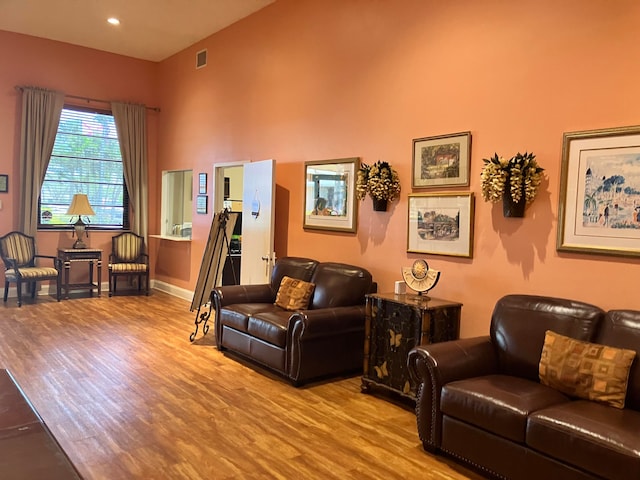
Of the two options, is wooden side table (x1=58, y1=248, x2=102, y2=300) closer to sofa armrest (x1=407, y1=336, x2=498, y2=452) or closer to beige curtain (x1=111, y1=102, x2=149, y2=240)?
beige curtain (x1=111, y1=102, x2=149, y2=240)

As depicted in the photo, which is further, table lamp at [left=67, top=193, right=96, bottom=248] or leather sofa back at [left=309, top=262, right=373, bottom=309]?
table lamp at [left=67, top=193, right=96, bottom=248]

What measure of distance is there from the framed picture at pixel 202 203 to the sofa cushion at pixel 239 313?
2647 millimetres

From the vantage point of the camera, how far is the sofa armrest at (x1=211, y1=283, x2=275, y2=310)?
202 inches

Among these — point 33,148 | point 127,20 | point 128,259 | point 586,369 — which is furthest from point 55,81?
point 586,369

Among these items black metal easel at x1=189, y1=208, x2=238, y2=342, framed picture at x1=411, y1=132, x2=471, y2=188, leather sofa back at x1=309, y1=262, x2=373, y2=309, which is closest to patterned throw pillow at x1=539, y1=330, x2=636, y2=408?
framed picture at x1=411, y1=132, x2=471, y2=188

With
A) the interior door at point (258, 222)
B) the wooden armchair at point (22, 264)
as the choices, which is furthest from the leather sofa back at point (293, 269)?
the wooden armchair at point (22, 264)

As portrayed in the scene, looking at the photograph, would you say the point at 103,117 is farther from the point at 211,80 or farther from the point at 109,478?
the point at 109,478

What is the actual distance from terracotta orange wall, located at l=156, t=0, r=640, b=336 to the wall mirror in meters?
2.06

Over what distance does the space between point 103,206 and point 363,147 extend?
523 cm

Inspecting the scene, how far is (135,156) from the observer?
333 inches

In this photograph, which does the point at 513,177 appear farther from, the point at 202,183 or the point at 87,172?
the point at 87,172

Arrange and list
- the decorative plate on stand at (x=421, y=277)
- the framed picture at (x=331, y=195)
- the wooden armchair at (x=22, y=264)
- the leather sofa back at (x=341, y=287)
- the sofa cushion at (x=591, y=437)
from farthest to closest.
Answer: the wooden armchair at (x=22, y=264) < the framed picture at (x=331, y=195) < the leather sofa back at (x=341, y=287) < the decorative plate on stand at (x=421, y=277) < the sofa cushion at (x=591, y=437)

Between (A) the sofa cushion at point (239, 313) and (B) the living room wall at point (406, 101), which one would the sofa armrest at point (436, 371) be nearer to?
(B) the living room wall at point (406, 101)

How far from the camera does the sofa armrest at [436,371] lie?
10.0 ft
